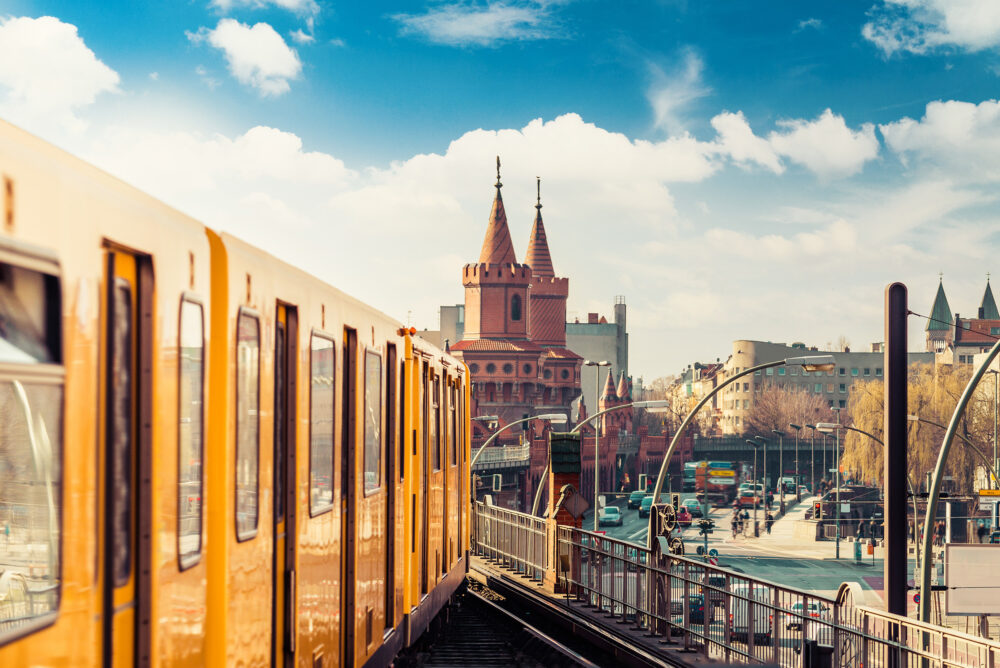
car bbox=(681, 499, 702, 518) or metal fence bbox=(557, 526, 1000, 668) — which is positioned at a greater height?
metal fence bbox=(557, 526, 1000, 668)

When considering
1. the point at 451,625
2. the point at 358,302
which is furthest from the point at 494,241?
the point at 358,302

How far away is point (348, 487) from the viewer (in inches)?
307

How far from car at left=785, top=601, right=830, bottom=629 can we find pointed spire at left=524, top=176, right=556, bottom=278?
415 ft

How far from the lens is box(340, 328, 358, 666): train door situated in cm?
772

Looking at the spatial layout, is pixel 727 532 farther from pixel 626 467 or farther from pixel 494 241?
pixel 494 241

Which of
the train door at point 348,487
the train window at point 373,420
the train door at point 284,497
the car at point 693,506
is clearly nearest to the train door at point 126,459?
the train door at point 284,497

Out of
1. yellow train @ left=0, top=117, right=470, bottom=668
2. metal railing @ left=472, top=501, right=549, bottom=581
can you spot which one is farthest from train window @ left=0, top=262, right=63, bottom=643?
metal railing @ left=472, top=501, right=549, bottom=581

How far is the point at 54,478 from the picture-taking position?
3439 millimetres

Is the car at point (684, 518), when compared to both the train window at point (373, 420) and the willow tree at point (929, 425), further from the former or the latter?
the train window at point (373, 420)

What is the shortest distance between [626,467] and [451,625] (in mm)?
103519

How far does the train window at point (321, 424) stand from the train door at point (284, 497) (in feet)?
1.33

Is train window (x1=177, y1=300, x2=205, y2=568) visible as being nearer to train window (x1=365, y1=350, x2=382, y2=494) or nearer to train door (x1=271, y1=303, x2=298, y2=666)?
train door (x1=271, y1=303, x2=298, y2=666)

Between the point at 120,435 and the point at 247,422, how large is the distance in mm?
1501

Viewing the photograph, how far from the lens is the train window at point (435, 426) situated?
40.0ft
